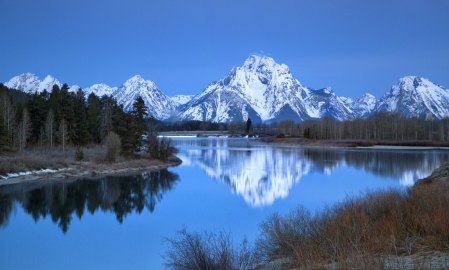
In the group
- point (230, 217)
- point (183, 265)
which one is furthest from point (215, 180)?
point (183, 265)

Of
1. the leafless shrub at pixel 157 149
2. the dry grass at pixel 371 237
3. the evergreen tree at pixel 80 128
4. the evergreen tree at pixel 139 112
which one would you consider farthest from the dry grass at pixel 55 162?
the dry grass at pixel 371 237

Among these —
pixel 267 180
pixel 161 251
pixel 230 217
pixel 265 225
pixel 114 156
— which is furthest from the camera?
pixel 114 156

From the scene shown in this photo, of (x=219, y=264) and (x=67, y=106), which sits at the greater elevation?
(x=67, y=106)

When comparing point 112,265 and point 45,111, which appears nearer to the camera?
point 112,265

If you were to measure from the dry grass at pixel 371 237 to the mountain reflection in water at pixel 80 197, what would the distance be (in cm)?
1058

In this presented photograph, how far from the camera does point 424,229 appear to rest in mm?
7863

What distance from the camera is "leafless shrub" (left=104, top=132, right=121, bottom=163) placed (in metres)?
34.9

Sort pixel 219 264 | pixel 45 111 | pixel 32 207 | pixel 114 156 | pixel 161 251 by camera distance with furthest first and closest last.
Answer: pixel 45 111 → pixel 114 156 → pixel 32 207 → pixel 161 251 → pixel 219 264

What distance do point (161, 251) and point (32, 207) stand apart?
423 inches

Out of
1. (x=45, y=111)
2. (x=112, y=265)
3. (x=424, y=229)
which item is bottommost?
(x=112, y=265)

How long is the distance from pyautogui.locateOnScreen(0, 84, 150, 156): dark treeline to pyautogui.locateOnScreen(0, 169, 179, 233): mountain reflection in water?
439 inches

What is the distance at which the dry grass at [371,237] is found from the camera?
594cm

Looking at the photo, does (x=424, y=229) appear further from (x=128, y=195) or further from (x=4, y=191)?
(x=4, y=191)

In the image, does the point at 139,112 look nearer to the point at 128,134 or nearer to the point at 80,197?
the point at 128,134
